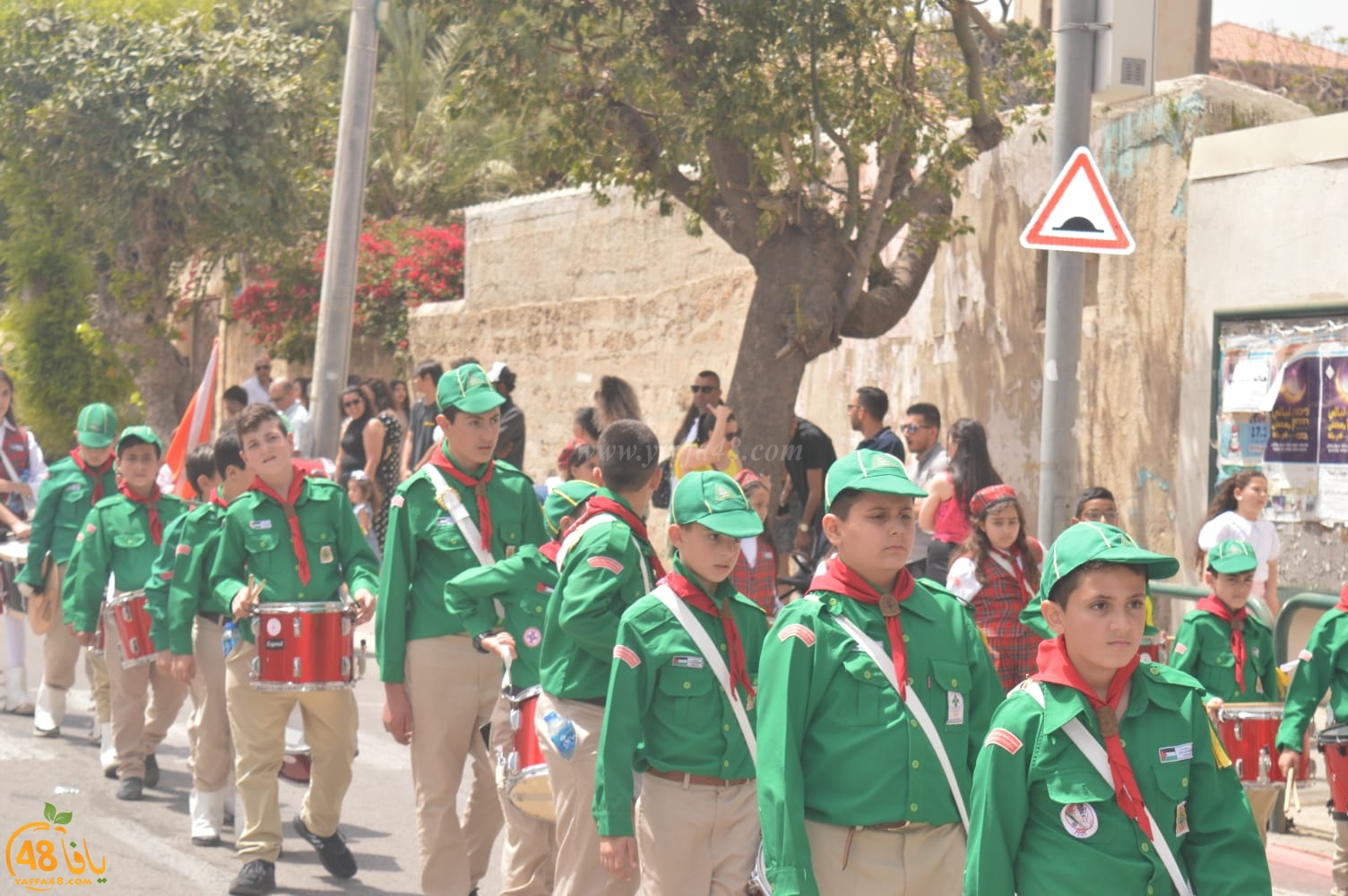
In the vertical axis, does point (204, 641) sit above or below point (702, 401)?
below

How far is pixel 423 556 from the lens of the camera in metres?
7.05

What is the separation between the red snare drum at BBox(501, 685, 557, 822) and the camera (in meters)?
6.00

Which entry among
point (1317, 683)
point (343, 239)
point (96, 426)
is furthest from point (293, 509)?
point (343, 239)

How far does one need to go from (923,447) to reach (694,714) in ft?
20.5

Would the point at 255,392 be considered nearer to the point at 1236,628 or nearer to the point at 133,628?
the point at 133,628

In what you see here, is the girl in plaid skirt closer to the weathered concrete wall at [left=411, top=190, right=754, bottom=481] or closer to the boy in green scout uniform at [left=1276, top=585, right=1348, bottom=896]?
the boy in green scout uniform at [left=1276, top=585, right=1348, bottom=896]

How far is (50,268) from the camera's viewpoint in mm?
25609

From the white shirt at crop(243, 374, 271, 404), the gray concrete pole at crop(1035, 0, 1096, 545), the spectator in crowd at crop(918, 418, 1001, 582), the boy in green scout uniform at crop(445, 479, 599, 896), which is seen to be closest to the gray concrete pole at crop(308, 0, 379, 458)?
the white shirt at crop(243, 374, 271, 404)

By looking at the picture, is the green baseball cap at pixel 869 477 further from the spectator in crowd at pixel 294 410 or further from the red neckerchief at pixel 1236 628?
the spectator in crowd at pixel 294 410

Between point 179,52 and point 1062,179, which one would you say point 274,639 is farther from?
point 179,52

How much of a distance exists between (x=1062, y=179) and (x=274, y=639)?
4.41 metres

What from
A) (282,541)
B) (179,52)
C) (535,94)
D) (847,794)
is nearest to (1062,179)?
(282,541)

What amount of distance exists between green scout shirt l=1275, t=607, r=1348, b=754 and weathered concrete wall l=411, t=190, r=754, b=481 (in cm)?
1004

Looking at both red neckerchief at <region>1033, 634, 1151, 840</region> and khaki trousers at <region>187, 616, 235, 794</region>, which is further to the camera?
khaki trousers at <region>187, 616, 235, 794</region>
